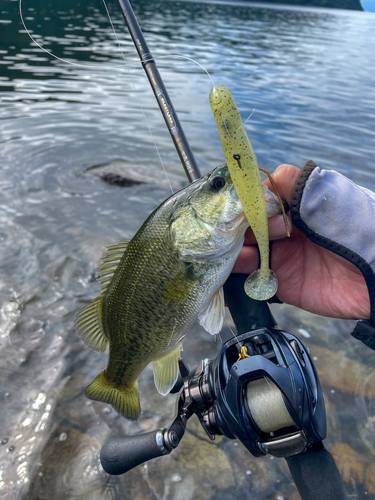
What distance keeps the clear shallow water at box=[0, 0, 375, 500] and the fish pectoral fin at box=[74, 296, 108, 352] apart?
118 cm

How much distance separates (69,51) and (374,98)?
45.8 feet

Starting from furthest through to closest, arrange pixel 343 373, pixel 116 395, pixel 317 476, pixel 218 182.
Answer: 1. pixel 343 373
2. pixel 116 395
3. pixel 218 182
4. pixel 317 476

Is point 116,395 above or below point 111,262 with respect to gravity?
below

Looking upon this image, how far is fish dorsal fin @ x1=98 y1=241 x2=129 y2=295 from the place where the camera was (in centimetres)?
231

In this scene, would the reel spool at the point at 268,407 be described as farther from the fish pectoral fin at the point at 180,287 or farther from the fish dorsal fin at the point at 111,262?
the fish dorsal fin at the point at 111,262

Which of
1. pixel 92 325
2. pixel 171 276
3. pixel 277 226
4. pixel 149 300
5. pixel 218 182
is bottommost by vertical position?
pixel 92 325

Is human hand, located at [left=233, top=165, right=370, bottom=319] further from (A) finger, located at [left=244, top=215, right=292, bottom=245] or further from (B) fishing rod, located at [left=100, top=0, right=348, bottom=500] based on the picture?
(B) fishing rod, located at [left=100, top=0, right=348, bottom=500]

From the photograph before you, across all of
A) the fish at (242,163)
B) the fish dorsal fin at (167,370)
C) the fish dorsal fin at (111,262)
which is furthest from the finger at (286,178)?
the fish dorsal fin at (167,370)

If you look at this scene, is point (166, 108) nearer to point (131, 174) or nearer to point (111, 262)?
point (111, 262)

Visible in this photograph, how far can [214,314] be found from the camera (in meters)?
2.22

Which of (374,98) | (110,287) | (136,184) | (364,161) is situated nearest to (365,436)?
(110,287)

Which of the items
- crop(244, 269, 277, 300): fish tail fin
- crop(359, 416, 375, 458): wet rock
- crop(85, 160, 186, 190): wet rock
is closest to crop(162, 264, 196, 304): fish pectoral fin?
crop(244, 269, 277, 300): fish tail fin

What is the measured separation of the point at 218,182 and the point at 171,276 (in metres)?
0.59

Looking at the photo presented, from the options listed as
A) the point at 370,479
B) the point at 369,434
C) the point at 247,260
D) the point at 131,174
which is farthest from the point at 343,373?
the point at 131,174
